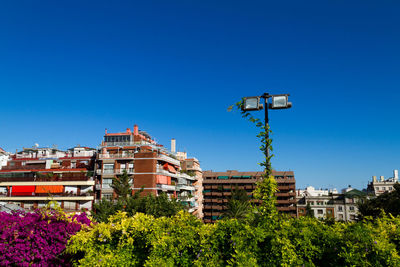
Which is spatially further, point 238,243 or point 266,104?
point 266,104

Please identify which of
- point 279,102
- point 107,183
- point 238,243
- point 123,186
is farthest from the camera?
point 107,183

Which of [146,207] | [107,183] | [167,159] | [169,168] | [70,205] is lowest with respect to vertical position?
[70,205]

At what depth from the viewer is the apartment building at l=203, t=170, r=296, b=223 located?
77.1 metres

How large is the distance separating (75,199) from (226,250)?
133 ft

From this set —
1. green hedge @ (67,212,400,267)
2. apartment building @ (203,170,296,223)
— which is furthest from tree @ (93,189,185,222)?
apartment building @ (203,170,296,223)

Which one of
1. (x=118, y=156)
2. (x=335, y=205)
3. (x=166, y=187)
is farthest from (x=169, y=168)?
(x=335, y=205)

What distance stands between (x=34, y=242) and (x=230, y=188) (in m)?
74.6

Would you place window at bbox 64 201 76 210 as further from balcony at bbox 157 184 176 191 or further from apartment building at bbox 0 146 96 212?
balcony at bbox 157 184 176 191

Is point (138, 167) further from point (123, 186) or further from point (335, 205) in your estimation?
point (335, 205)

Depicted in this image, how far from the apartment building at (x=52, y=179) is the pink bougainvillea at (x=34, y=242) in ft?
115

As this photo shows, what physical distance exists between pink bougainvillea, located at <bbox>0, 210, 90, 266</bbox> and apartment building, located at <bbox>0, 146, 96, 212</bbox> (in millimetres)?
35094

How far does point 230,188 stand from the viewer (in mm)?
81062

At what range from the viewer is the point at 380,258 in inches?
257

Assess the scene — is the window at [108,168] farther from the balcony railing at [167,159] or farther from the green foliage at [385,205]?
the green foliage at [385,205]
